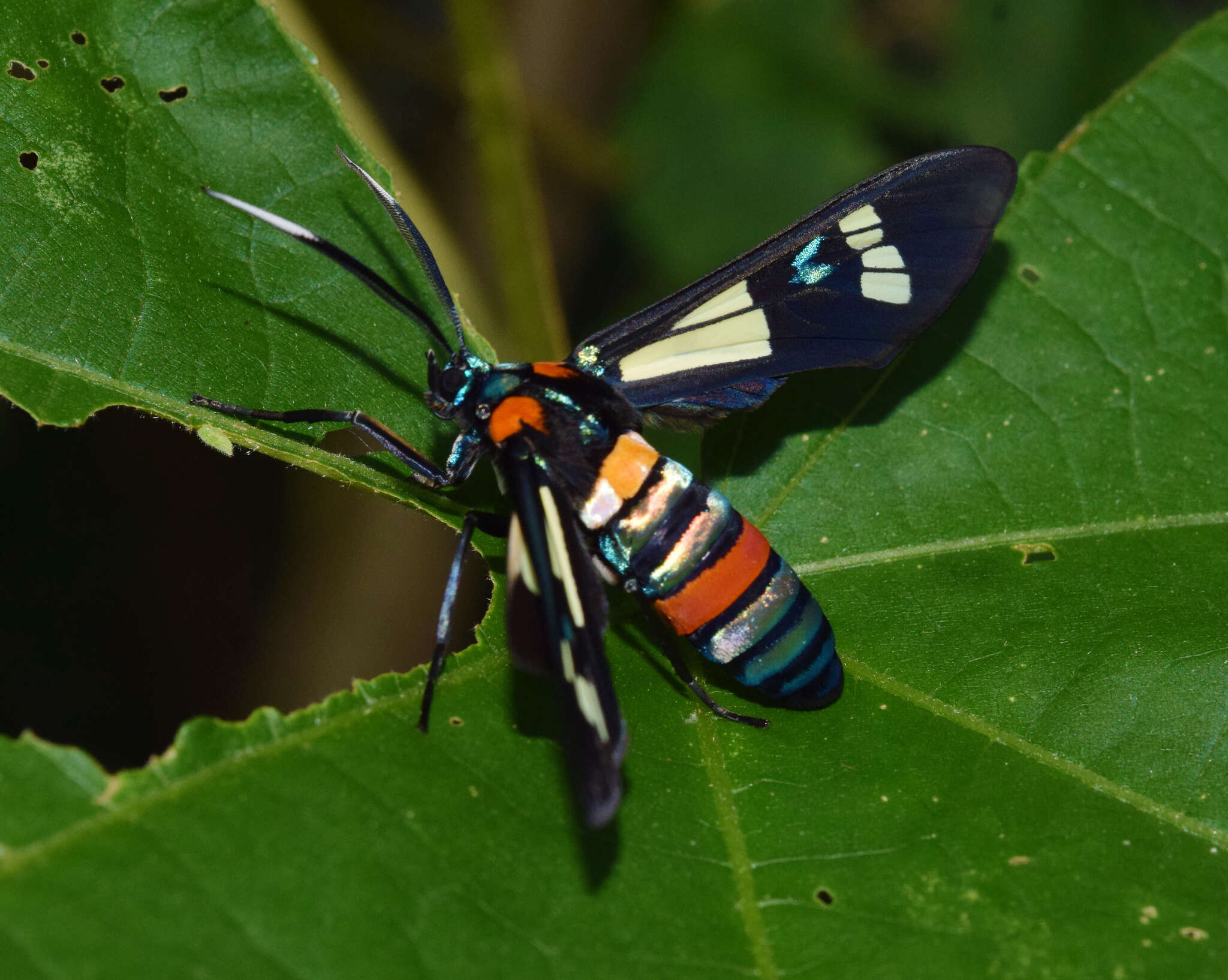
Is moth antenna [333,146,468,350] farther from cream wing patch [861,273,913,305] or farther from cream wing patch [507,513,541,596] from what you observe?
cream wing patch [861,273,913,305]

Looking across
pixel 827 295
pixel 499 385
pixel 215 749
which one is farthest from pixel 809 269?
pixel 215 749

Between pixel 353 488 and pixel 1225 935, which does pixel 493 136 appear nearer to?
pixel 353 488

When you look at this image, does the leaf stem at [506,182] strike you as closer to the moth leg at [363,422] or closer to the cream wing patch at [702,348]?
the cream wing patch at [702,348]

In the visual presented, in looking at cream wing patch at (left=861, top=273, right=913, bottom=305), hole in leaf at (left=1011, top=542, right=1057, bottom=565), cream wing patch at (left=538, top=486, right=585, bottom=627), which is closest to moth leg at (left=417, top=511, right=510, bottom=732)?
cream wing patch at (left=538, top=486, right=585, bottom=627)

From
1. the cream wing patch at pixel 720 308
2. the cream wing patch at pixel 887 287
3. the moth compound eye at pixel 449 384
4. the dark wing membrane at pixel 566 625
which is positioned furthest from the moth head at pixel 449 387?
the cream wing patch at pixel 887 287

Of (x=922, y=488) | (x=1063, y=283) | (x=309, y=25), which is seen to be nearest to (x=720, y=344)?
(x=922, y=488)

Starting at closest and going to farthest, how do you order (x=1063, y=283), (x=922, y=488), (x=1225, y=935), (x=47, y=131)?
(x=1225, y=935)
(x=47, y=131)
(x=922, y=488)
(x=1063, y=283)
